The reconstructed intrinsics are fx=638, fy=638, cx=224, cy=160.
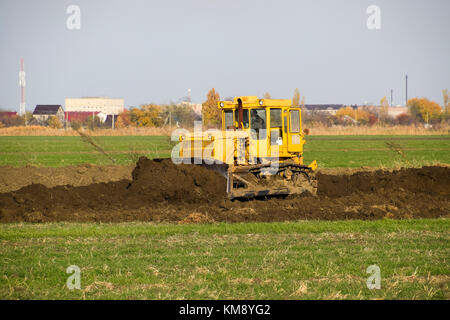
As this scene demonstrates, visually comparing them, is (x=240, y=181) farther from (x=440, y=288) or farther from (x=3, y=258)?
(x=440, y=288)

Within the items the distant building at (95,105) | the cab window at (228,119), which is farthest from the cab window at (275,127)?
the distant building at (95,105)

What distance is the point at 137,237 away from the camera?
12.9 metres

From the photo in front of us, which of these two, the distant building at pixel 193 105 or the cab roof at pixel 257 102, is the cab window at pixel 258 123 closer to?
the cab roof at pixel 257 102

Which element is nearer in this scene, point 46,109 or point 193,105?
point 193,105

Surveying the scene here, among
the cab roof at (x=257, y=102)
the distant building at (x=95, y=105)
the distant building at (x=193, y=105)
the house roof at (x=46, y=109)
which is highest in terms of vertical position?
the distant building at (x=95, y=105)

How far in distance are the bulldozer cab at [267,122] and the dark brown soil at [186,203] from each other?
4.85 ft

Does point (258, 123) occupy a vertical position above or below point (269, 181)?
above

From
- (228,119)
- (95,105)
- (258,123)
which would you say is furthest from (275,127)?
(95,105)

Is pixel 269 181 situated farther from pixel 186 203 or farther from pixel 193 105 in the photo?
pixel 193 105

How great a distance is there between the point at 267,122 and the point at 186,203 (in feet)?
10.2

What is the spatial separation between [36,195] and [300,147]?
7.41 meters

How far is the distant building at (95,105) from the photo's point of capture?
154988mm

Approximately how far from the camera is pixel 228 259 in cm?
1058

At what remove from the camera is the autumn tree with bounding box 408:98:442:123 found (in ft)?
454
